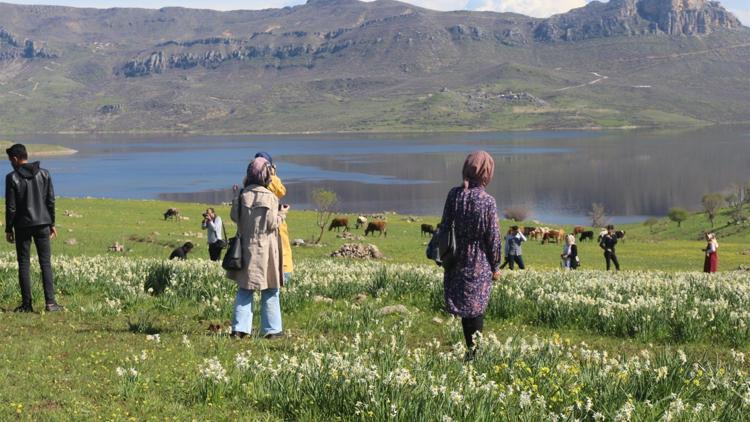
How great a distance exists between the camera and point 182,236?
4469 centimetres

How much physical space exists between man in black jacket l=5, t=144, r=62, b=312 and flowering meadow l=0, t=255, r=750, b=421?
27.5 inches

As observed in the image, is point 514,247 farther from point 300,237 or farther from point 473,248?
point 473,248

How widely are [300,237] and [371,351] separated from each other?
4373cm

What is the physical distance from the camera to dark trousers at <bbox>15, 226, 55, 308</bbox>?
12.4 meters

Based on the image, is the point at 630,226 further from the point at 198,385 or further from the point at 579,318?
the point at 198,385

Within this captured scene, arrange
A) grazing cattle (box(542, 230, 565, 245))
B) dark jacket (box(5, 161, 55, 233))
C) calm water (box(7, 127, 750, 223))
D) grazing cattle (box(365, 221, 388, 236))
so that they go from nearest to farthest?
dark jacket (box(5, 161, 55, 233)) < grazing cattle (box(365, 221, 388, 236)) < grazing cattle (box(542, 230, 565, 245)) < calm water (box(7, 127, 750, 223))

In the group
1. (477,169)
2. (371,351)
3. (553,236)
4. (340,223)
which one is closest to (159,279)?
(371,351)

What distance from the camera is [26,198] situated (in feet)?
40.6

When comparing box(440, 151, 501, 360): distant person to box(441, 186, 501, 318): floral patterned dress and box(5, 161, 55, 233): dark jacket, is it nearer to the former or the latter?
box(441, 186, 501, 318): floral patterned dress

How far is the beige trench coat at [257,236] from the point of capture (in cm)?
1046

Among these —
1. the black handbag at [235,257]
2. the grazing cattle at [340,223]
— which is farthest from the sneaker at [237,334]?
the grazing cattle at [340,223]

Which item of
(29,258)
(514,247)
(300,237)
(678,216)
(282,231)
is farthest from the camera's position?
(678,216)

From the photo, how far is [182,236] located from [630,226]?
66899 mm

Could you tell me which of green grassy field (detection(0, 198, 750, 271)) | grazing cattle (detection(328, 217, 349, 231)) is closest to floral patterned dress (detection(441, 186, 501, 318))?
green grassy field (detection(0, 198, 750, 271))
